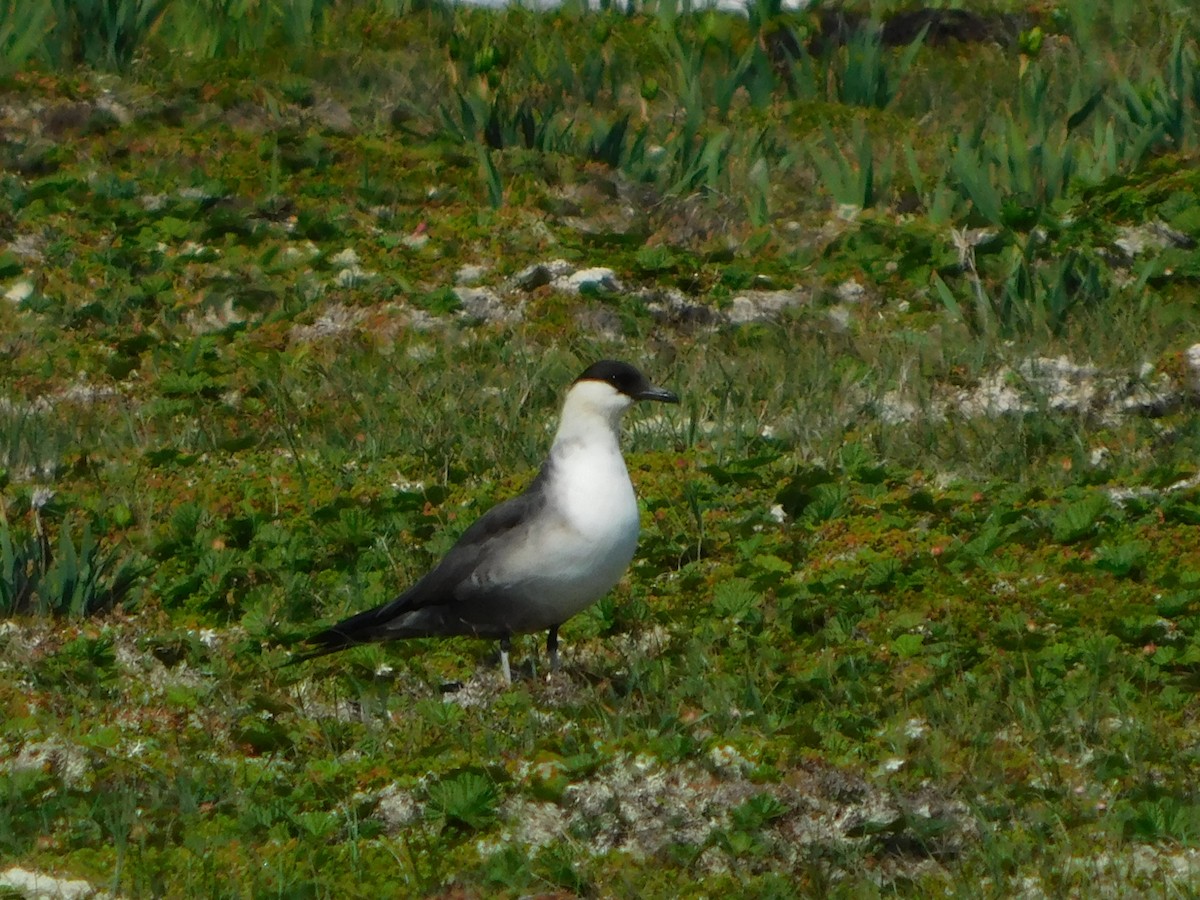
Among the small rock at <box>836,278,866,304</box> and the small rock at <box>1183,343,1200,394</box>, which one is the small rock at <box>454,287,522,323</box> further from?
the small rock at <box>1183,343,1200,394</box>

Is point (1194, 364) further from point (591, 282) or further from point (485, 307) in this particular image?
point (485, 307)

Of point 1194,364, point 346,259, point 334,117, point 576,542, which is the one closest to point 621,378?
point 576,542

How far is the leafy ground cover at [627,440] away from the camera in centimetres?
477

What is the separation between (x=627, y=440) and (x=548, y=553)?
8.20 ft

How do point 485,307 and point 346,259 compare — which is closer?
point 485,307

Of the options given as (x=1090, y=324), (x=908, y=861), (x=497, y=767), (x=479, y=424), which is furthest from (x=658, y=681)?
(x=1090, y=324)

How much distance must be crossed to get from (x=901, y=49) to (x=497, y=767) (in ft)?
29.3

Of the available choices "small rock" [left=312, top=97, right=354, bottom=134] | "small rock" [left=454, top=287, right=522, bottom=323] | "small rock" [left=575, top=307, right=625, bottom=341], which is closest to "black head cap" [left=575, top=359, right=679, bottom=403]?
"small rock" [left=575, top=307, right=625, bottom=341]

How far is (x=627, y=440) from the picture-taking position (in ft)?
25.9

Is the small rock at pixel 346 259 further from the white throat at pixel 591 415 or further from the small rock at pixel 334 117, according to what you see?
the white throat at pixel 591 415

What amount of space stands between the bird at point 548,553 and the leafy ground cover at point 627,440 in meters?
0.23

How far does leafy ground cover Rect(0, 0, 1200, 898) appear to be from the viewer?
477 centimetres

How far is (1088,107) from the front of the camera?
10484mm

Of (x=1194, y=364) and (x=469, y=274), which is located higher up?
(x=1194, y=364)
